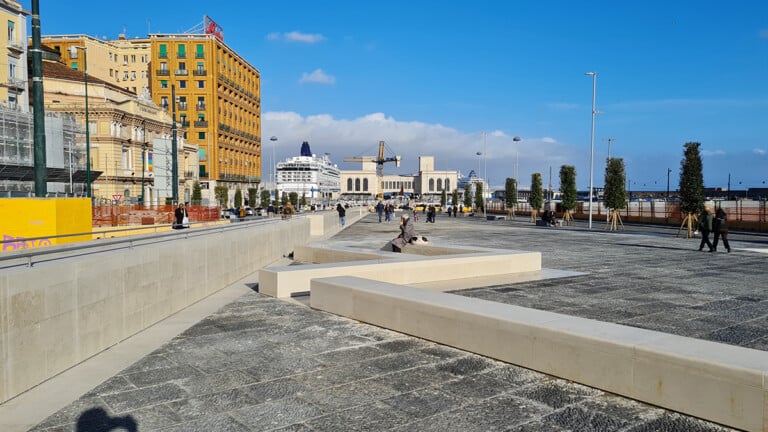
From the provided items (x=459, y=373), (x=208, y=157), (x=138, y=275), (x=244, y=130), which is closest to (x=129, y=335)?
(x=138, y=275)

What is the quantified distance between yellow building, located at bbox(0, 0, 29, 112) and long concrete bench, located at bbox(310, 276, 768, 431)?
42.8 m

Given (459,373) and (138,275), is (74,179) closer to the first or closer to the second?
(138,275)

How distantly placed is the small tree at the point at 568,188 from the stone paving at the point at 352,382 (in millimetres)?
36039

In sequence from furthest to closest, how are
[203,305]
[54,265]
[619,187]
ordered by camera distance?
[619,187] < [203,305] < [54,265]

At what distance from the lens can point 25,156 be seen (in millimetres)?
34406

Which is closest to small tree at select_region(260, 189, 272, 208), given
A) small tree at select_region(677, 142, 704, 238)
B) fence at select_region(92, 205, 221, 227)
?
fence at select_region(92, 205, 221, 227)

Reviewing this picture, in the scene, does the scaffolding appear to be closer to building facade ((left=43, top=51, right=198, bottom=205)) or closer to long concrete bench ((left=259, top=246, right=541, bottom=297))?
building facade ((left=43, top=51, right=198, bottom=205))

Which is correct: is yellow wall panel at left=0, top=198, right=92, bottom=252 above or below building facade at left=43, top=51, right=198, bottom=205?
below

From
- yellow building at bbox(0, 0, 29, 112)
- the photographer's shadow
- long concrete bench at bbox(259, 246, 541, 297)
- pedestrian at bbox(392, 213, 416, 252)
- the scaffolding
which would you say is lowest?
the photographer's shadow

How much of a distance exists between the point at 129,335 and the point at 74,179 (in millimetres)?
37601

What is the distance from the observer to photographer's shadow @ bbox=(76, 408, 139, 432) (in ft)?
15.2

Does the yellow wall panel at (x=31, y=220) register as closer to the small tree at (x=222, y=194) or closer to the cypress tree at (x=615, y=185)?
the cypress tree at (x=615, y=185)

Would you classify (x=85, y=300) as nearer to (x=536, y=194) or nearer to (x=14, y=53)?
(x=14, y=53)

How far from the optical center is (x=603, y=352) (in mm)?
5508
